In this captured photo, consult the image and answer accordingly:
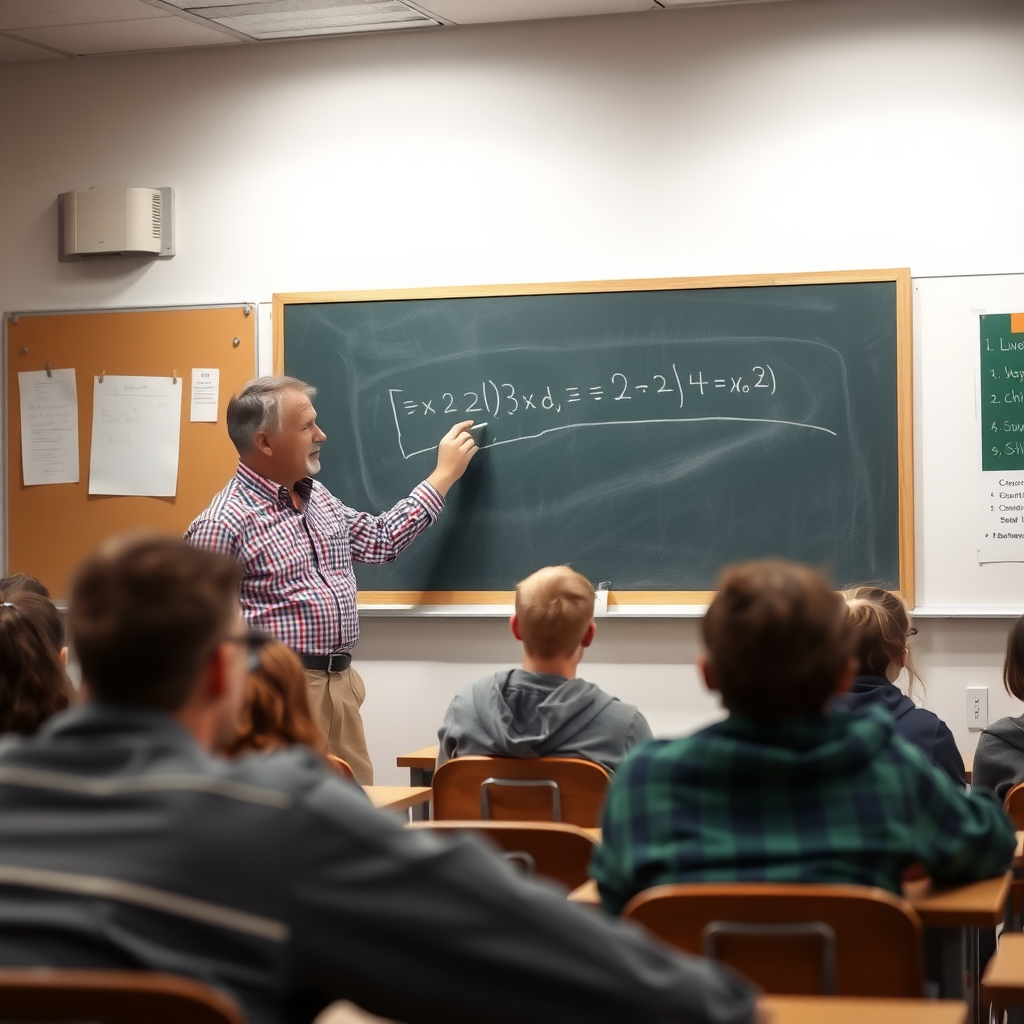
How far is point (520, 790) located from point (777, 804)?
1.34 metres

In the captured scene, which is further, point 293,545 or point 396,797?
point 293,545

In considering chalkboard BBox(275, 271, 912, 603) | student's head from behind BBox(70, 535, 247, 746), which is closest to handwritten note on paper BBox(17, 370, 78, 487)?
chalkboard BBox(275, 271, 912, 603)

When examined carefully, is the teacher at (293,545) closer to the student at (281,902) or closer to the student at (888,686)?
the student at (888,686)

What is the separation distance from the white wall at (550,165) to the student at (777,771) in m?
2.82

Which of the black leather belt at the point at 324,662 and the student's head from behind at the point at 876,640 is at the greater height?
the student's head from behind at the point at 876,640

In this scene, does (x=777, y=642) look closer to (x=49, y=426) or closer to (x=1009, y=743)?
(x=1009, y=743)

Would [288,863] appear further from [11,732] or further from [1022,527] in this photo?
[1022,527]

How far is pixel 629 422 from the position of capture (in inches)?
185

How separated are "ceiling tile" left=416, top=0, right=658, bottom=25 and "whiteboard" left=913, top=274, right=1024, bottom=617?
4.48 ft

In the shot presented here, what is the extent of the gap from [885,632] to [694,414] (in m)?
1.71

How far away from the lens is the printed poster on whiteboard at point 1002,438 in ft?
14.4

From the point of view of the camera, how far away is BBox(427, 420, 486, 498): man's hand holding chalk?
4.74m

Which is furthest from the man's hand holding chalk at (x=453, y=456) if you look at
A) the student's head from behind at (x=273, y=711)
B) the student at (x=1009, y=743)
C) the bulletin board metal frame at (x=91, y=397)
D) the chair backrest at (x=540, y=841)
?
the student's head from behind at (x=273, y=711)

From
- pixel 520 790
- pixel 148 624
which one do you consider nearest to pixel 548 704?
pixel 520 790
